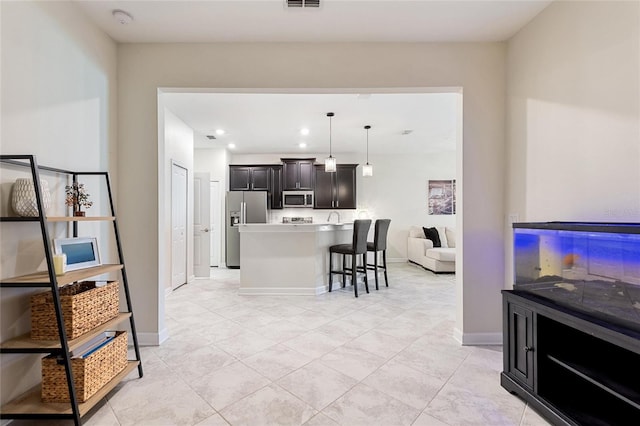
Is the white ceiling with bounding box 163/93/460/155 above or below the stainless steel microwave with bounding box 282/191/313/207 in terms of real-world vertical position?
above

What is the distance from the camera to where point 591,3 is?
6.03ft

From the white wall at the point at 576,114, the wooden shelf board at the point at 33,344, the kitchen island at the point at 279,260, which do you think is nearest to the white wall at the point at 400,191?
the kitchen island at the point at 279,260

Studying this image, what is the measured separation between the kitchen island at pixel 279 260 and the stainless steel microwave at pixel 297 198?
2521 mm

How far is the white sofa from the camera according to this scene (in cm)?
571

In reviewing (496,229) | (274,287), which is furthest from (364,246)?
(496,229)

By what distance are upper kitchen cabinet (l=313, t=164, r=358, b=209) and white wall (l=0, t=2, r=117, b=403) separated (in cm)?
462

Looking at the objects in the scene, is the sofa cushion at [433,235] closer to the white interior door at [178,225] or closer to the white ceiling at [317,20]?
the white ceiling at [317,20]

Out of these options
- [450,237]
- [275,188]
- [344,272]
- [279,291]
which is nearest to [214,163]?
[275,188]

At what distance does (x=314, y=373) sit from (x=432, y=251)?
444 centimetres

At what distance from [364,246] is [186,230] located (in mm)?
3114

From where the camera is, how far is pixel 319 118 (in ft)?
14.9

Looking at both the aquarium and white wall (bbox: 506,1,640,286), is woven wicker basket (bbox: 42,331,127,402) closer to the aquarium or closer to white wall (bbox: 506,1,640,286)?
the aquarium

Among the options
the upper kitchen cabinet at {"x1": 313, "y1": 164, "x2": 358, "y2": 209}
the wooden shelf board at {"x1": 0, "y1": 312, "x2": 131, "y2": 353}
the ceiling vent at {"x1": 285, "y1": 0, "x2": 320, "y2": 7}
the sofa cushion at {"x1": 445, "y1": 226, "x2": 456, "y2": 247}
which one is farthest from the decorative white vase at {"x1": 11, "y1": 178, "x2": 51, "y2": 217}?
the sofa cushion at {"x1": 445, "y1": 226, "x2": 456, "y2": 247}

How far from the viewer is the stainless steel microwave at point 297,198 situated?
6750 mm
